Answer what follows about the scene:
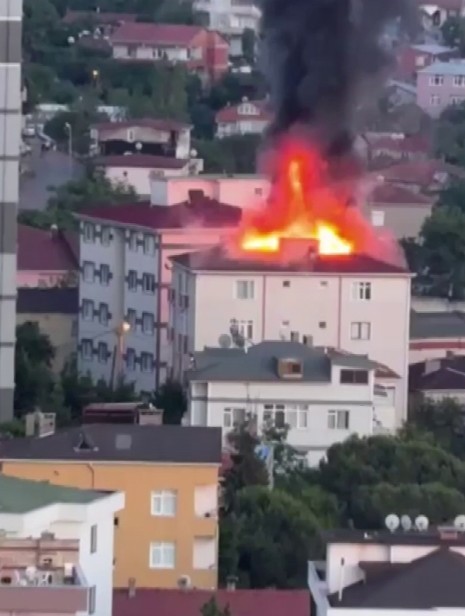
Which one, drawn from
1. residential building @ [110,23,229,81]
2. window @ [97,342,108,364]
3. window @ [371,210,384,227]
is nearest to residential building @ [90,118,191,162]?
residential building @ [110,23,229,81]

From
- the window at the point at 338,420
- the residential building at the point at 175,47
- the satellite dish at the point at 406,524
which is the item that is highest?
the residential building at the point at 175,47

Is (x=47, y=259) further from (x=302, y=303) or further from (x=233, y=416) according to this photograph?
(x=233, y=416)

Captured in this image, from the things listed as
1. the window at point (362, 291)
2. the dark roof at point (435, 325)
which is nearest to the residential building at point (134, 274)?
the dark roof at point (435, 325)

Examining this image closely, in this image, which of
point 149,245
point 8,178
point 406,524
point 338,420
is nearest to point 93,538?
point 406,524

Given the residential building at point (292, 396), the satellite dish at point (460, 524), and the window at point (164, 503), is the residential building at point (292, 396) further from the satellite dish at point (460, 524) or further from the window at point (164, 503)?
the satellite dish at point (460, 524)

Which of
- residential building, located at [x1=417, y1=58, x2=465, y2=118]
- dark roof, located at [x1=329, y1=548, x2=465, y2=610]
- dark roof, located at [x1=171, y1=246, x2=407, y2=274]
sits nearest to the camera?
dark roof, located at [x1=329, y1=548, x2=465, y2=610]

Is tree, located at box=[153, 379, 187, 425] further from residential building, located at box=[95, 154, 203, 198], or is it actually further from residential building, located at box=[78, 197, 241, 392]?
residential building, located at box=[95, 154, 203, 198]
